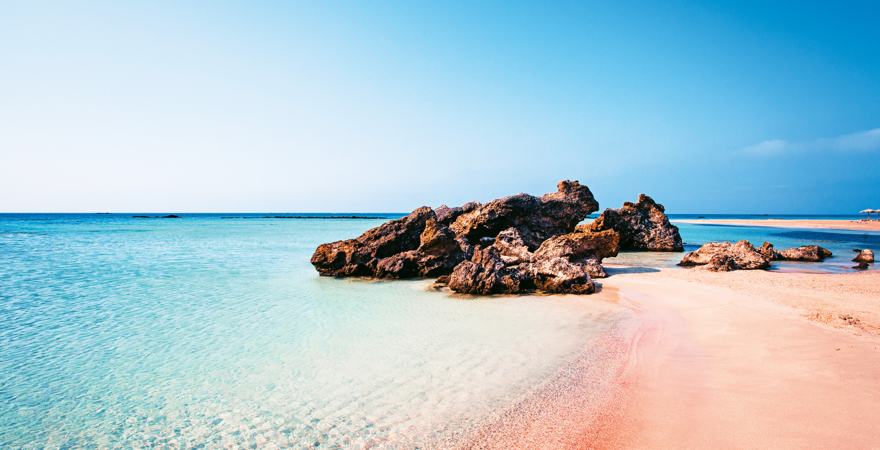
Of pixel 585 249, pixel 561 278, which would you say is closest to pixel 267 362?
pixel 561 278

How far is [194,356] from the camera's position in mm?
5848

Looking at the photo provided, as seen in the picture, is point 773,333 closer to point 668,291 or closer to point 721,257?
point 668,291

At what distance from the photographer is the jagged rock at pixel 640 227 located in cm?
2259

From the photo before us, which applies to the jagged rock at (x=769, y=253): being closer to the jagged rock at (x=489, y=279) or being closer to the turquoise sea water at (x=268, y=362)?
the turquoise sea water at (x=268, y=362)

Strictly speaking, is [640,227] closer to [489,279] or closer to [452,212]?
[452,212]

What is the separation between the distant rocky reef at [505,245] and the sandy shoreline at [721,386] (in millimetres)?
3005

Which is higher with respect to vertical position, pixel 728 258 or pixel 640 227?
pixel 640 227

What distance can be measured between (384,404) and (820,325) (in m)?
6.99

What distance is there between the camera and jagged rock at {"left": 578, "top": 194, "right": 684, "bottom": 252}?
74.1 feet

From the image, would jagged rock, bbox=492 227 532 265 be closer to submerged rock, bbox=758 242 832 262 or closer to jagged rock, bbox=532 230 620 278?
jagged rock, bbox=532 230 620 278

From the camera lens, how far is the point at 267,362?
5.58 meters

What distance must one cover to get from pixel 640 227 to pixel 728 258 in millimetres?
9256

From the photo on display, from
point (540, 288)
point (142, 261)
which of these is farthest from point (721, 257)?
point (142, 261)

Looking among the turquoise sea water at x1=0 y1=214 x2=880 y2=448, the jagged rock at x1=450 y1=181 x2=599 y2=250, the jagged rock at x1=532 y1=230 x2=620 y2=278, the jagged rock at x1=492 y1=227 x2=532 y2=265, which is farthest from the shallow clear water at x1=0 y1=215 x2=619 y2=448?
the jagged rock at x1=450 y1=181 x2=599 y2=250
